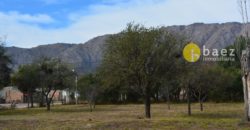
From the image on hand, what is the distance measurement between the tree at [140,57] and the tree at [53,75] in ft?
82.7

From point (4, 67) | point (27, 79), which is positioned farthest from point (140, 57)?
point (27, 79)

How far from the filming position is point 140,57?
35.3m

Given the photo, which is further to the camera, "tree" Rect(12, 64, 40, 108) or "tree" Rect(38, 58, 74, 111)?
"tree" Rect(12, 64, 40, 108)

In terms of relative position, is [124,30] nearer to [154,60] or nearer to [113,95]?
[154,60]

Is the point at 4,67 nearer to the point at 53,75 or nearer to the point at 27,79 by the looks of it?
the point at 53,75

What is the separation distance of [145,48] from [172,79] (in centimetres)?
455

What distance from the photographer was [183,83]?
40.8 m

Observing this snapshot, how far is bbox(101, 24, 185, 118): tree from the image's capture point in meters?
35.3

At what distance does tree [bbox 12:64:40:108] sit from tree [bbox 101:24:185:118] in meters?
29.8

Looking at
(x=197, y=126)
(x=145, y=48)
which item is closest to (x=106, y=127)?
(x=197, y=126)
